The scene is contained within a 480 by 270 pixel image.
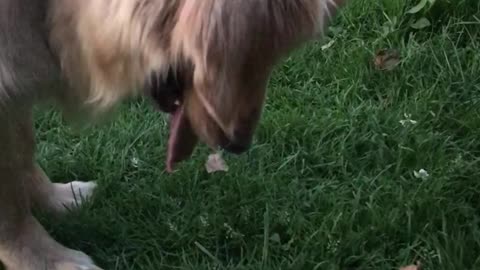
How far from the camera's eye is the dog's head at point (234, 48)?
1.43m

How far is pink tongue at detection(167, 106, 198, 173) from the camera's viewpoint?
1.80 metres

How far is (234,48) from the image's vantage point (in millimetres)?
1444

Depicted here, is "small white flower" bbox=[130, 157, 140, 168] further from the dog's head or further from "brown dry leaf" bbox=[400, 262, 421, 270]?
the dog's head

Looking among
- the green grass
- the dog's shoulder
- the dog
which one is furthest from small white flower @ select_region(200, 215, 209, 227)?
the dog's shoulder

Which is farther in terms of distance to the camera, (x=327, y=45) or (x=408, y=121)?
(x=327, y=45)

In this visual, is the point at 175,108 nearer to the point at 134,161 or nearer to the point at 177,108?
the point at 177,108

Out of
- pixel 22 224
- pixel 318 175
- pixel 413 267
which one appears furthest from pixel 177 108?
pixel 318 175

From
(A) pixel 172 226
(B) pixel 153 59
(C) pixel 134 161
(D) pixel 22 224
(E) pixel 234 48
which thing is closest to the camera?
(E) pixel 234 48

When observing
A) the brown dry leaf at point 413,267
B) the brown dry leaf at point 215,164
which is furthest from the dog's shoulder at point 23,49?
the brown dry leaf at point 413,267

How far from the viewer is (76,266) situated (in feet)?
7.85

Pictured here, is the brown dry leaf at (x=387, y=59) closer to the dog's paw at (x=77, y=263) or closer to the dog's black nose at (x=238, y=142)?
the dog's paw at (x=77, y=263)

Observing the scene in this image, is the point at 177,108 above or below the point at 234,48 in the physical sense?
below

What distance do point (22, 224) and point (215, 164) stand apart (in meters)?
0.64

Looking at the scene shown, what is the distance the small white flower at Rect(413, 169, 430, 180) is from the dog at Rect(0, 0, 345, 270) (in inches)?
34.4
